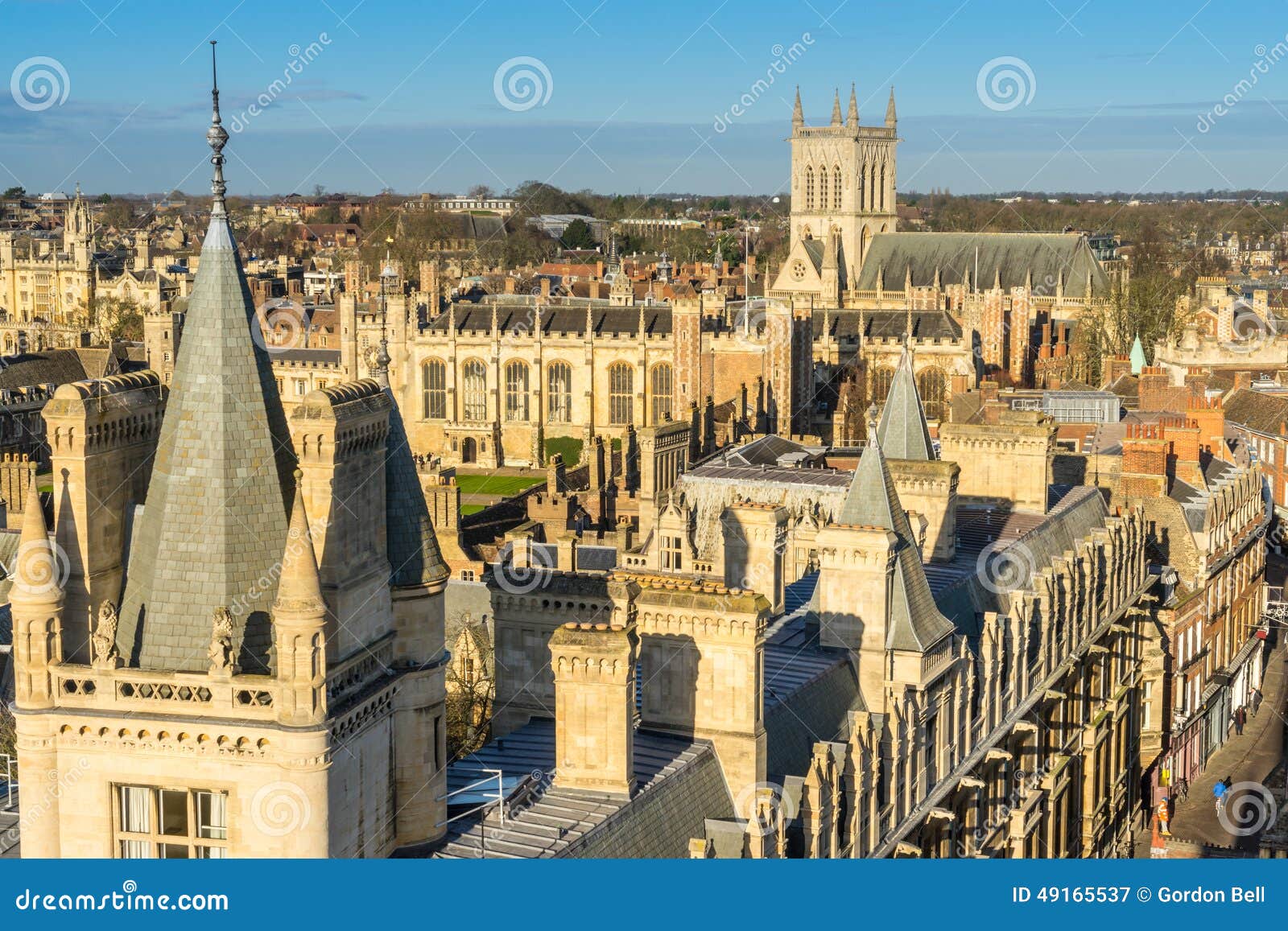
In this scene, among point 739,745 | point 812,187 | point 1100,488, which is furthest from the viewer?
point 812,187

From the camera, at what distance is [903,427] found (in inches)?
1312

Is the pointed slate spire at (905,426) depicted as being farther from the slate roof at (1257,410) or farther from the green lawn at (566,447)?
the green lawn at (566,447)

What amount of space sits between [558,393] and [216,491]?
68582 mm

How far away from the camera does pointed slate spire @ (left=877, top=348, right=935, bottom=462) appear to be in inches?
1310

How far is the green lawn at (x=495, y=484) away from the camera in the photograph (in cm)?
7094

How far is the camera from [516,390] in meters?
84.3

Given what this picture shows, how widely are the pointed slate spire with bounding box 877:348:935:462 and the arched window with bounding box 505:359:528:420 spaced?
5119 centimetres

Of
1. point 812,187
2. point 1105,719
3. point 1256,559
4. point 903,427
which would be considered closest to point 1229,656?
point 1256,559

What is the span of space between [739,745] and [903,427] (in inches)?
574

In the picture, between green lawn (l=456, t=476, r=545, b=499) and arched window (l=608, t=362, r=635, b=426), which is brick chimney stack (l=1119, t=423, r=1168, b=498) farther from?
arched window (l=608, t=362, r=635, b=426)

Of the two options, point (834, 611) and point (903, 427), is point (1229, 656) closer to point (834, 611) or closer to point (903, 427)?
point (903, 427)

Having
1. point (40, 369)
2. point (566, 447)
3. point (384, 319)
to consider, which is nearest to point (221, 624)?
point (566, 447)

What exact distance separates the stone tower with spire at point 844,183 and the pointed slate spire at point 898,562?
9623 centimetres

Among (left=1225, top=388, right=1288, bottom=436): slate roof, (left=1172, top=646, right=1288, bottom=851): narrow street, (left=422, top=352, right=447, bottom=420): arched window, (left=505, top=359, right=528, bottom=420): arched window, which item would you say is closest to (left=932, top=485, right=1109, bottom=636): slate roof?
(left=1172, top=646, right=1288, bottom=851): narrow street
